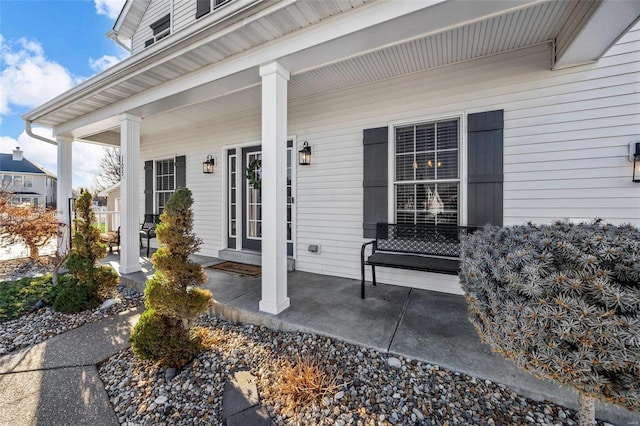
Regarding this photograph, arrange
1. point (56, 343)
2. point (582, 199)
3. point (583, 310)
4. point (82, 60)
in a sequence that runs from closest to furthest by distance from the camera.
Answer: point (583, 310) → point (56, 343) → point (582, 199) → point (82, 60)

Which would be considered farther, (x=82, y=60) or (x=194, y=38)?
(x=82, y=60)

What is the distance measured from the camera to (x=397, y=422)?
1.43 m

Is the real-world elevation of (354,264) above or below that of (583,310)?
below

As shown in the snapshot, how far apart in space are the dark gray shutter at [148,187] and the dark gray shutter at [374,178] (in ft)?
17.4

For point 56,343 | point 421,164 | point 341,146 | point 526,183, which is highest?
point 341,146

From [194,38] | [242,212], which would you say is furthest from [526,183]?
[242,212]

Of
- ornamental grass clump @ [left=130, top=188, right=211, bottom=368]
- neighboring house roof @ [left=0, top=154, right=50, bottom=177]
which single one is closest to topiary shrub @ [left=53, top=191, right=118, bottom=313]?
ornamental grass clump @ [left=130, top=188, right=211, bottom=368]

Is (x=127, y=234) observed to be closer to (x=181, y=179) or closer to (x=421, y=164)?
(x=181, y=179)

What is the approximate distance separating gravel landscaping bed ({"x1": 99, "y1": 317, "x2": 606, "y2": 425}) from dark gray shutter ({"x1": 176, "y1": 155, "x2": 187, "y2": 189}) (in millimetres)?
4045

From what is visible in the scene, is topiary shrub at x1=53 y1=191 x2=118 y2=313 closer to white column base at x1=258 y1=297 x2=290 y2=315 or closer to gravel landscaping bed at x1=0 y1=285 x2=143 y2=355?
gravel landscaping bed at x1=0 y1=285 x2=143 y2=355

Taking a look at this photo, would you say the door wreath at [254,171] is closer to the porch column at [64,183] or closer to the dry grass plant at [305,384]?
the dry grass plant at [305,384]

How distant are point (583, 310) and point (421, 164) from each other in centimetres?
264

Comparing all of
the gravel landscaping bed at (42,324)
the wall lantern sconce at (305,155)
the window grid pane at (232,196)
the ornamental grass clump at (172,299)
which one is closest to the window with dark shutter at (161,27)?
A: the window grid pane at (232,196)

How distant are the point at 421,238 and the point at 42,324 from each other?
14.5 feet
